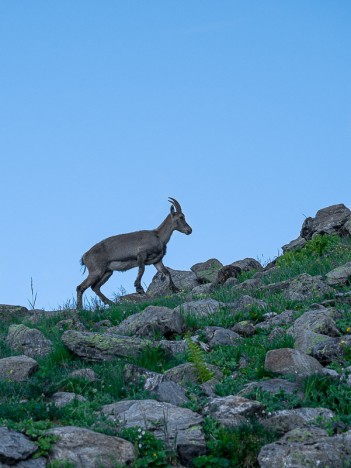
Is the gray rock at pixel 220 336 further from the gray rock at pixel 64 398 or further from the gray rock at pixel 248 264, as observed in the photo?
the gray rock at pixel 248 264

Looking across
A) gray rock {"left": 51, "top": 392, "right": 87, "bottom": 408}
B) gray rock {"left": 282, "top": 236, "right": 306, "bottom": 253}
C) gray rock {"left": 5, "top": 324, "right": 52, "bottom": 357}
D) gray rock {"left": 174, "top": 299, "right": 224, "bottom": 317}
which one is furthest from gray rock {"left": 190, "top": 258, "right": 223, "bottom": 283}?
gray rock {"left": 51, "top": 392, "right": 87, "bottom": 408}

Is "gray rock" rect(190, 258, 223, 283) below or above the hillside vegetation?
above

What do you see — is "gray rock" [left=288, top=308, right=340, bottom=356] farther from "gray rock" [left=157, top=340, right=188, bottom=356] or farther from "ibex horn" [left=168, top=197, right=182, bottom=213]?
"ibex horn" [left=168, top=197, right=182, bottom=213]

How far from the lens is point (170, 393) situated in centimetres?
853

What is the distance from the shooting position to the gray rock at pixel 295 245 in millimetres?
23641

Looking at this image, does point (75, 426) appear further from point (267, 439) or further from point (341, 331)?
point (341, 331)

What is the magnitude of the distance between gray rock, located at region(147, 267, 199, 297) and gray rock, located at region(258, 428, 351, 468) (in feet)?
53.0

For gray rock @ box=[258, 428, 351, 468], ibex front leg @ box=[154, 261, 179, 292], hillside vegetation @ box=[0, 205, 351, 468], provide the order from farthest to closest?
ibex front leg @ box=[154, 261, 179, 292]
hillside vegetation @ box=[0, 205, 351, 468]
gray rock @ box=[258, 428, 351, 468]

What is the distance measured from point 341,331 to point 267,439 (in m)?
3.87

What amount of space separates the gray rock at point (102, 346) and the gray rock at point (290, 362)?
160 cm

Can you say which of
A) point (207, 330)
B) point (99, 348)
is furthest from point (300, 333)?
point (99, 348)

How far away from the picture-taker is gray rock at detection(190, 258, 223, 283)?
2400 cm

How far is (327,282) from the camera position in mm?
14906

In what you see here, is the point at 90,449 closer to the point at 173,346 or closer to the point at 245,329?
the point at 173,346
